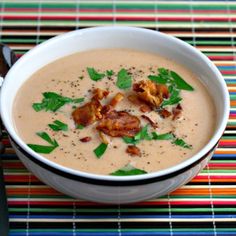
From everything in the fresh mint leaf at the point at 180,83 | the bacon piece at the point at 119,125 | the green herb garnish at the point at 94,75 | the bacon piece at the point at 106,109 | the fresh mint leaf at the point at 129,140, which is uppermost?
the green herb garnish at the point at 94,75

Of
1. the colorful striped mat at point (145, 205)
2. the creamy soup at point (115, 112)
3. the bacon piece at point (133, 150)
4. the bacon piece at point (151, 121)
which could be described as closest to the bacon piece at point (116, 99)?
the creamy soup at point (115, 112)

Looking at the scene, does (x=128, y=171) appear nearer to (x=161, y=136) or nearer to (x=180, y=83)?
(x=161, y=136)

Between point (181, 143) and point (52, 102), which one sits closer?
point (181, 143)

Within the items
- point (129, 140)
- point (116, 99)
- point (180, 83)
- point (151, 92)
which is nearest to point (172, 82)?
point (180, 83)

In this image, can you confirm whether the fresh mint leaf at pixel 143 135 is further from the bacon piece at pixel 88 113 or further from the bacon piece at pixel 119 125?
the bacon piece at pixel 88 113

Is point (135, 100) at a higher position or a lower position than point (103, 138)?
higher

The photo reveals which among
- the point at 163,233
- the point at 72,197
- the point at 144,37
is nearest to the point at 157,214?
the point at 163,233

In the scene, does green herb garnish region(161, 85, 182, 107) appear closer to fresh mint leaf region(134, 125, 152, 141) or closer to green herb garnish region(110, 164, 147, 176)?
fresh mint leaf region(134, 125, 152, 141)
